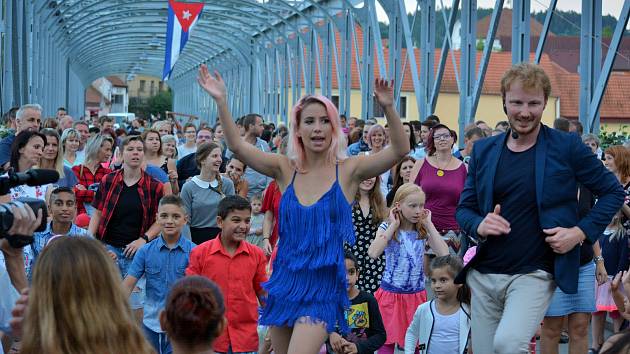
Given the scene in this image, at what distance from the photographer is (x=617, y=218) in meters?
9.68

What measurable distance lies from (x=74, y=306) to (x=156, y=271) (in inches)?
169

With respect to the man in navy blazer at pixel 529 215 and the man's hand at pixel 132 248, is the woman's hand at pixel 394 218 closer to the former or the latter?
the man's hand at pixel 132 248

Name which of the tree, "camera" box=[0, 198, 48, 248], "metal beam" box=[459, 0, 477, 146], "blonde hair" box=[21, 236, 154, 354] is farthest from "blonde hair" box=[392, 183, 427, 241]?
the tree

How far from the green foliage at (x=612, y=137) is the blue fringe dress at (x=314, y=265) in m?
8.36

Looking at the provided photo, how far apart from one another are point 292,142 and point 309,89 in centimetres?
3206

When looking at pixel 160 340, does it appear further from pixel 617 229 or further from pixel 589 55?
pixel 589 55

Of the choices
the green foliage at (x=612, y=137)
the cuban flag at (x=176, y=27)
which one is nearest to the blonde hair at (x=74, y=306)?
the green foliage at (x=612, y=137)

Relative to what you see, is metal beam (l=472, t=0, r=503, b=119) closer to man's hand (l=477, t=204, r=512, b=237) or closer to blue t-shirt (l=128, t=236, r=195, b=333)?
blue t-shirt (l=128, t=236, r=195, b=333)

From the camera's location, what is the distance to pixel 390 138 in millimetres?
5730

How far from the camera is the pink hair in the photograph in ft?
19.5

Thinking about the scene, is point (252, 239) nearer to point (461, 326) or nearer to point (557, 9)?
point (461, 326)

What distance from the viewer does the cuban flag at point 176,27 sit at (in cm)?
2103

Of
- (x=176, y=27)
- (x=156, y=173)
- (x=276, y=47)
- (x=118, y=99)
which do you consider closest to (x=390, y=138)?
(x=156, y=173)

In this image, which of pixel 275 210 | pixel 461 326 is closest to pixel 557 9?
pixel 275 210
